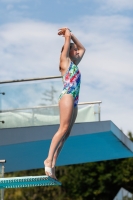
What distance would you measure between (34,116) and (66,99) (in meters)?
8.05

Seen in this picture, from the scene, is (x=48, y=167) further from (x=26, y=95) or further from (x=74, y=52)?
(x=26, y=95)

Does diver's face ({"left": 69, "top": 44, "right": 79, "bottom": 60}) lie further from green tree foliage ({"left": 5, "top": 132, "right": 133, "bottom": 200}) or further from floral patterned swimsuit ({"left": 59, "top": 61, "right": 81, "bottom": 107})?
green tree foliage ({"left": 5, "top": 132, "right": 133, "bottom": 200})

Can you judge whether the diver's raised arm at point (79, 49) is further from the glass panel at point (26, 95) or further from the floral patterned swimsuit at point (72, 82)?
the glass panel at point (26, 95)

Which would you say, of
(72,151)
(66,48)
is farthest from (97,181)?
(66,48)

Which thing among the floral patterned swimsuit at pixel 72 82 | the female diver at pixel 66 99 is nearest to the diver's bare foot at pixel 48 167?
the female diver at pixel 66 99

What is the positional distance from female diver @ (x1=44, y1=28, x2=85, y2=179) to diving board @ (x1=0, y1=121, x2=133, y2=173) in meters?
7.87

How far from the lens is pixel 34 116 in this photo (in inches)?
604

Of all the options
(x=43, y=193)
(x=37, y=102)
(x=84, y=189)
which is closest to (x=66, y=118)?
(x=37, y=102)

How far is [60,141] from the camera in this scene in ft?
24.5

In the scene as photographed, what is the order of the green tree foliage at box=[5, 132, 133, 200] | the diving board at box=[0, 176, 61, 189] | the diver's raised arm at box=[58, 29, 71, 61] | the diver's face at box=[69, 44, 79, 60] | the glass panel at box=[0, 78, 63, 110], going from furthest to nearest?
the green tree foliage at box=[5, 132, 133, 200], the glass panel at box=[0, 78, 63, 110], the diver's face at box=[69, 44, 79, 60], the diver's raised arm at box=[58, 29, 71, 61], the diving board at box=[0, 176, 61, 189]

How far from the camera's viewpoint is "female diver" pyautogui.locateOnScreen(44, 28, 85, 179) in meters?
7.32

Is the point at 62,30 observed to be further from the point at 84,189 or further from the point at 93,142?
the point at 84,189

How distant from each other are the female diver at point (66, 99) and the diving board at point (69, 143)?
7.87 m

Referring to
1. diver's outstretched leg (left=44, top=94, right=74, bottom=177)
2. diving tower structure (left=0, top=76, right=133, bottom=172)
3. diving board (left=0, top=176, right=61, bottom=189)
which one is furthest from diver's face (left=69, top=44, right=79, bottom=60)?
diving tower structure (left=0, top=76, right=133, bottom=172)
